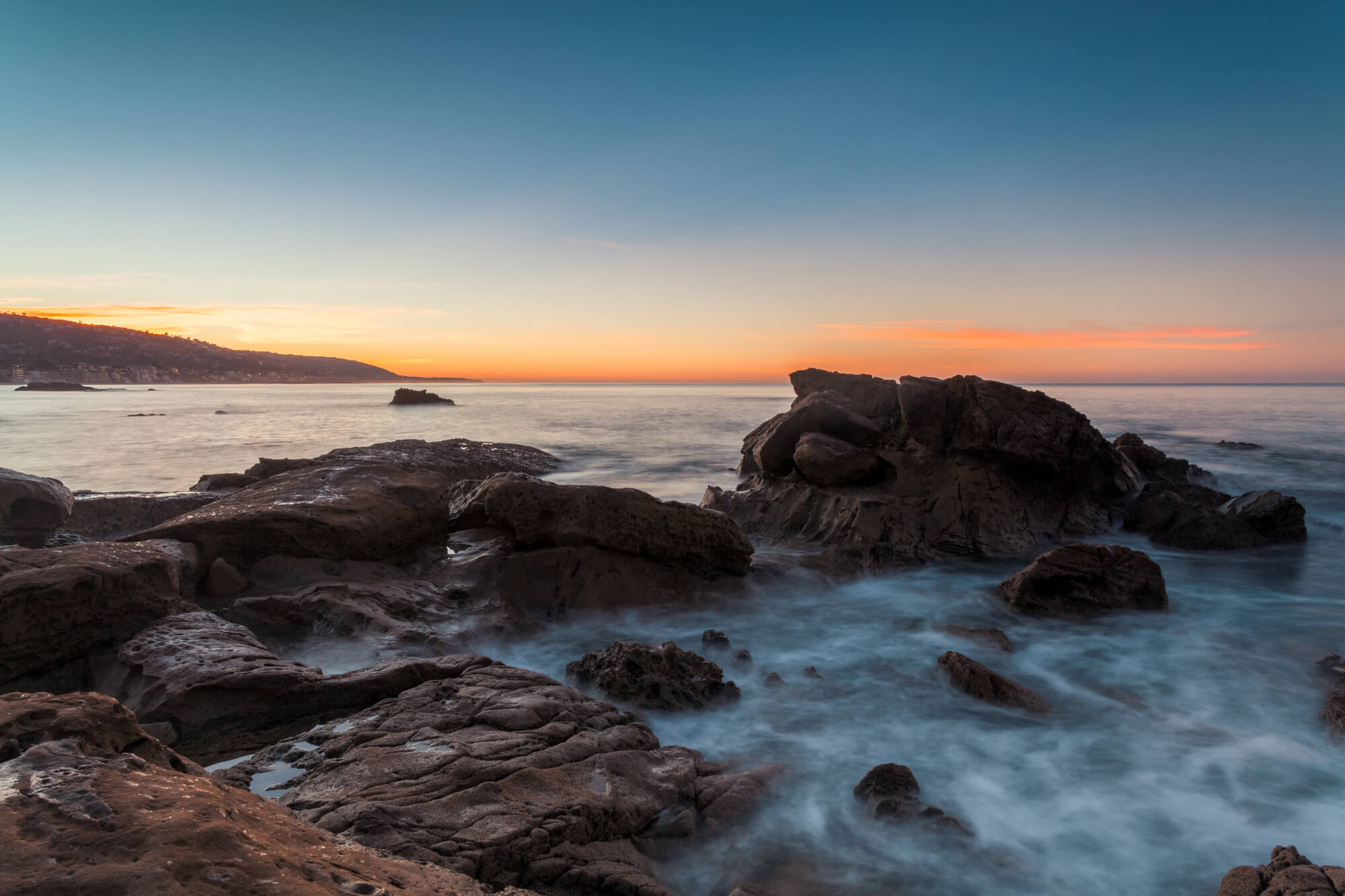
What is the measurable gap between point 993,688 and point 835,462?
519 centimetres

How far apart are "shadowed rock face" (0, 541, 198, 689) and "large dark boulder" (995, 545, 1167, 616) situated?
8332 mm

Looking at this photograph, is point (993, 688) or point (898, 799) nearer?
point (898, 799)

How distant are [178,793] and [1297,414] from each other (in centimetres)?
5264

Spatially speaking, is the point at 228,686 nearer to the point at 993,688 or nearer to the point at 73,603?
the point at 73,603

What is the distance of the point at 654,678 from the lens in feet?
17.8

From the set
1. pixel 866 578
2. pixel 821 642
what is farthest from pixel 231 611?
pixel 866 578

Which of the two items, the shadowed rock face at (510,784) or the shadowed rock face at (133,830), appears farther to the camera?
the shadowed rock face at (510,784)

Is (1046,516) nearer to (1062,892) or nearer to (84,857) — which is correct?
(1062,892)

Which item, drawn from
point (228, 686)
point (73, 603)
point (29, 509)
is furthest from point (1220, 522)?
point (29, 509)

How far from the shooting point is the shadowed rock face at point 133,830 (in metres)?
1.73

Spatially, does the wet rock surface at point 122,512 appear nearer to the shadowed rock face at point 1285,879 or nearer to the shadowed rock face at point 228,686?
the shadowed rock face at point 228,686

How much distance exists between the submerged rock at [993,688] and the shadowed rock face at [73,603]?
6388mm

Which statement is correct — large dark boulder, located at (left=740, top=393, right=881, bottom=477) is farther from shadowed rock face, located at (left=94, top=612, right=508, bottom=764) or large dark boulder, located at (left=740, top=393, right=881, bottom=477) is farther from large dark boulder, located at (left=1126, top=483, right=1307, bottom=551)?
shadowed rock face, located at (left=94, top=612, right=508, bottom=764)

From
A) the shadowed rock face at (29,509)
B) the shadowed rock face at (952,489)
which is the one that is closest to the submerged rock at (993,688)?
the shadowed rock face at (952,489)
